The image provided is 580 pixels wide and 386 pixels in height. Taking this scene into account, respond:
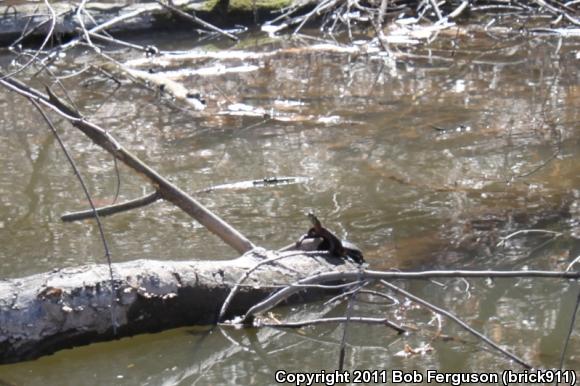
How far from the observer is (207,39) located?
12672 mm

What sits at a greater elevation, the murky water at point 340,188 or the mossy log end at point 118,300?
the mossy log end at point 118,300

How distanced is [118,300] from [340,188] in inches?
95.1

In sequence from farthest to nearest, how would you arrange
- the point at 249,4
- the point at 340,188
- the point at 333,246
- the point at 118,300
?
the point at 249,4
the point at 340,188
the point at 333,246
the point at 118,300

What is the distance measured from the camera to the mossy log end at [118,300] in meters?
4.11

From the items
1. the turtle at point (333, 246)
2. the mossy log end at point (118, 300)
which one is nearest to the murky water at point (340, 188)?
the mossy log end at point (118, 300)

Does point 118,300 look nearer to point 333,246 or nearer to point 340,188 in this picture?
point 333,246

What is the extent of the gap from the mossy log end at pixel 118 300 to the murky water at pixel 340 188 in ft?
0.27

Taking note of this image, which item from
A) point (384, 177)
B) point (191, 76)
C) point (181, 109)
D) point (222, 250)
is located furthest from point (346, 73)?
point (222, 250)

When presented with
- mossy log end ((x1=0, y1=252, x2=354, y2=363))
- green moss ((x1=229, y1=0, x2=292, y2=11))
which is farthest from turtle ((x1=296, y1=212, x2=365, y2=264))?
green moss ((x1=229, y1=0, x2=292, y2=11))

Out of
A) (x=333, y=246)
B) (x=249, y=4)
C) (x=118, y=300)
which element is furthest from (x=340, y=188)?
(x=249, y=4)

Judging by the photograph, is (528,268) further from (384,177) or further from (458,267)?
(384,177)

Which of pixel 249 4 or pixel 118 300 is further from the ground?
pixel 118 300

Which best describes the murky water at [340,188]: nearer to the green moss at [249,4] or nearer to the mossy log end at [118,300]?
the mossy log end at [118,300]

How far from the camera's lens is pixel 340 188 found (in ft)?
21.0
